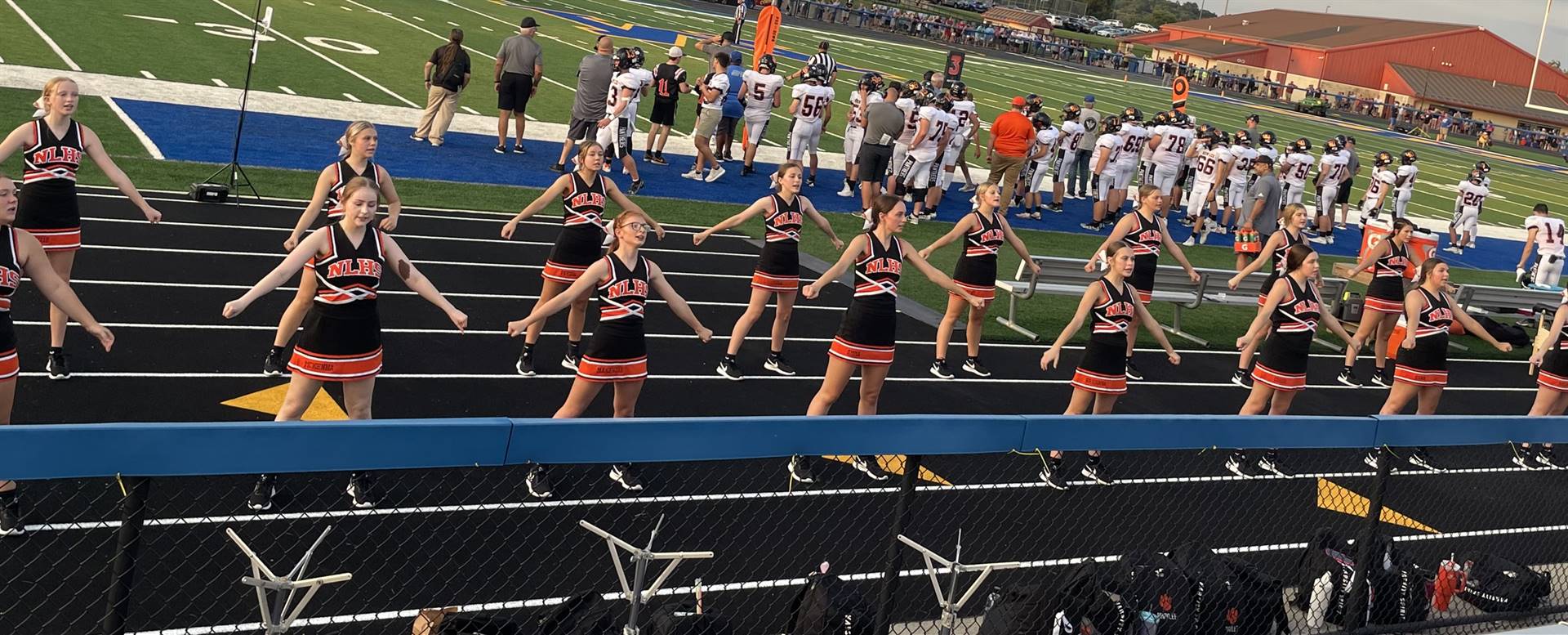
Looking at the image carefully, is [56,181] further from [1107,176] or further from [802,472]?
[1107,176]

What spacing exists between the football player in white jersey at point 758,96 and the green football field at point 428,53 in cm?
480

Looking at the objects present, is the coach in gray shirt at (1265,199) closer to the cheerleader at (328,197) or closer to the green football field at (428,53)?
the green football field at (428,53)

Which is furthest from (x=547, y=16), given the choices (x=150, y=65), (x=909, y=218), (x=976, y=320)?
(x=976, y=320)

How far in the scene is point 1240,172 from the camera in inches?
920

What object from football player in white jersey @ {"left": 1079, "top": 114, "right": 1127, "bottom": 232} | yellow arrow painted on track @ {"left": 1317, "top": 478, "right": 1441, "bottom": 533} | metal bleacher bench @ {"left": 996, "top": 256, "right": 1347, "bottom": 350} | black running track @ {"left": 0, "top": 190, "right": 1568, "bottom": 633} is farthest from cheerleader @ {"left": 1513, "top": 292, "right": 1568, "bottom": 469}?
football player in white jersey @ {"left": 1079, "top": 114, "right": 1127, "bottom": 232}

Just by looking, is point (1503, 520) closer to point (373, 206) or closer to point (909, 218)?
point (373, 206)

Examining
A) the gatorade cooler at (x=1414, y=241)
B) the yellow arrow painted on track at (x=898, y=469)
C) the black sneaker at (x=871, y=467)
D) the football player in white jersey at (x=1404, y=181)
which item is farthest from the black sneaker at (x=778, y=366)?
the football player in white jersey at (x=1404, y=181)

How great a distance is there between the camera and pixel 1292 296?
10258 millimetres

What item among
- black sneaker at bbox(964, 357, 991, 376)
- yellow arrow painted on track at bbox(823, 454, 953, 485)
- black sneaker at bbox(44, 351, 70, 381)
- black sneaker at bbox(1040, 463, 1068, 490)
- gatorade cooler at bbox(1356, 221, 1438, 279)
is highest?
gatorade cooler at bbox(1356, 221, 1438, 279)

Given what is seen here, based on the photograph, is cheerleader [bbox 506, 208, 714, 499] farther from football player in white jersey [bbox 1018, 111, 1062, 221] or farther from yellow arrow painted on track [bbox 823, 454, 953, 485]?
football player in white jersey [bbox 1018, 111, 1062, 221]

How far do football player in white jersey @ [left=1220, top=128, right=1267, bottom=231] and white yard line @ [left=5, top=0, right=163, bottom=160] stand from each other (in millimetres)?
16589

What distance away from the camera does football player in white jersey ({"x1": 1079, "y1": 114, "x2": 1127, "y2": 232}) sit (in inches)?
846

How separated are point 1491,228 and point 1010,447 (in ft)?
102

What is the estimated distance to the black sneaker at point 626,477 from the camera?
8.11 m
